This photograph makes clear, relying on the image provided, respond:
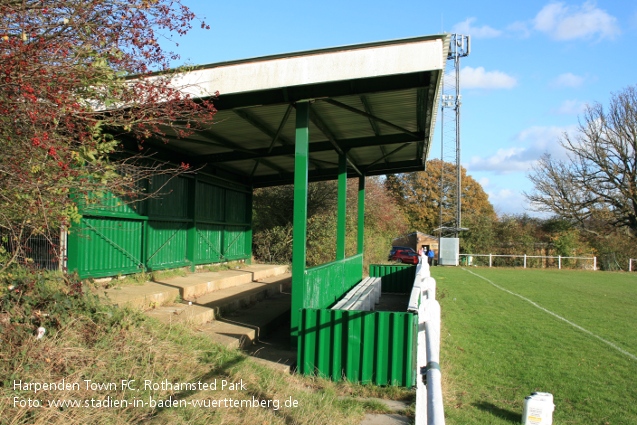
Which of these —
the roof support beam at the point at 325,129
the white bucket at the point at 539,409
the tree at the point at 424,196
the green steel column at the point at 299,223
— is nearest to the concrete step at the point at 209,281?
the green steel column at the point at 299,223

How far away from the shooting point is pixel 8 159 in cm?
410

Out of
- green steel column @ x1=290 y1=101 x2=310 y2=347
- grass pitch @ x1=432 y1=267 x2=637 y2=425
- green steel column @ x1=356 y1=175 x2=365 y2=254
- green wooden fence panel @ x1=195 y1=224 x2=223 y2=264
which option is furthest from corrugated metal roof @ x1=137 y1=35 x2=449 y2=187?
grass pitch @ x1=432 y1=267 x2=637 y2=425

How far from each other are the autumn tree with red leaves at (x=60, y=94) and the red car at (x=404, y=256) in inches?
1414

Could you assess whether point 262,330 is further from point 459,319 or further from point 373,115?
point 459,319

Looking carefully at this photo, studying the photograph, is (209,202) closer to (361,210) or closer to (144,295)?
(361,210)

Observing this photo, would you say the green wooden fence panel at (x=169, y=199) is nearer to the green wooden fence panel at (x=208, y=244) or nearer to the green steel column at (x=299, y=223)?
the green wooden fence panel at (x=208, y=244)

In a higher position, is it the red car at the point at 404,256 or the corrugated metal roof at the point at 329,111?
the corrugated metal roof at the point at 329,111

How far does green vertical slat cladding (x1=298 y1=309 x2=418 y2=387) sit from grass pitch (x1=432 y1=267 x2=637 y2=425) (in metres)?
0.74

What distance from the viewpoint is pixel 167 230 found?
38.9 ft

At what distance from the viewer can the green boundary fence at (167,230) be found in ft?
29.8

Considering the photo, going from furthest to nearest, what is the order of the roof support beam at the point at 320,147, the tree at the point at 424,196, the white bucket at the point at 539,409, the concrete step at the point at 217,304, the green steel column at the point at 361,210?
the tree at the point at 424,196, the green steel column at the point at 361,210, the roof support beam at the point at 320,147, the concrete step at the point at 217,304, the white bucket at the point at 539,409

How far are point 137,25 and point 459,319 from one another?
1021 centimetres

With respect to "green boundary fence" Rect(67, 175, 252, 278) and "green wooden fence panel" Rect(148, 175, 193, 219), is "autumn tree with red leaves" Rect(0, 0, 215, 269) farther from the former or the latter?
"green wooden fence panel" Rect(148, 175, 193, 219)

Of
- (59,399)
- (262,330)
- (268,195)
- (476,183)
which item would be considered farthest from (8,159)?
(476,183)
